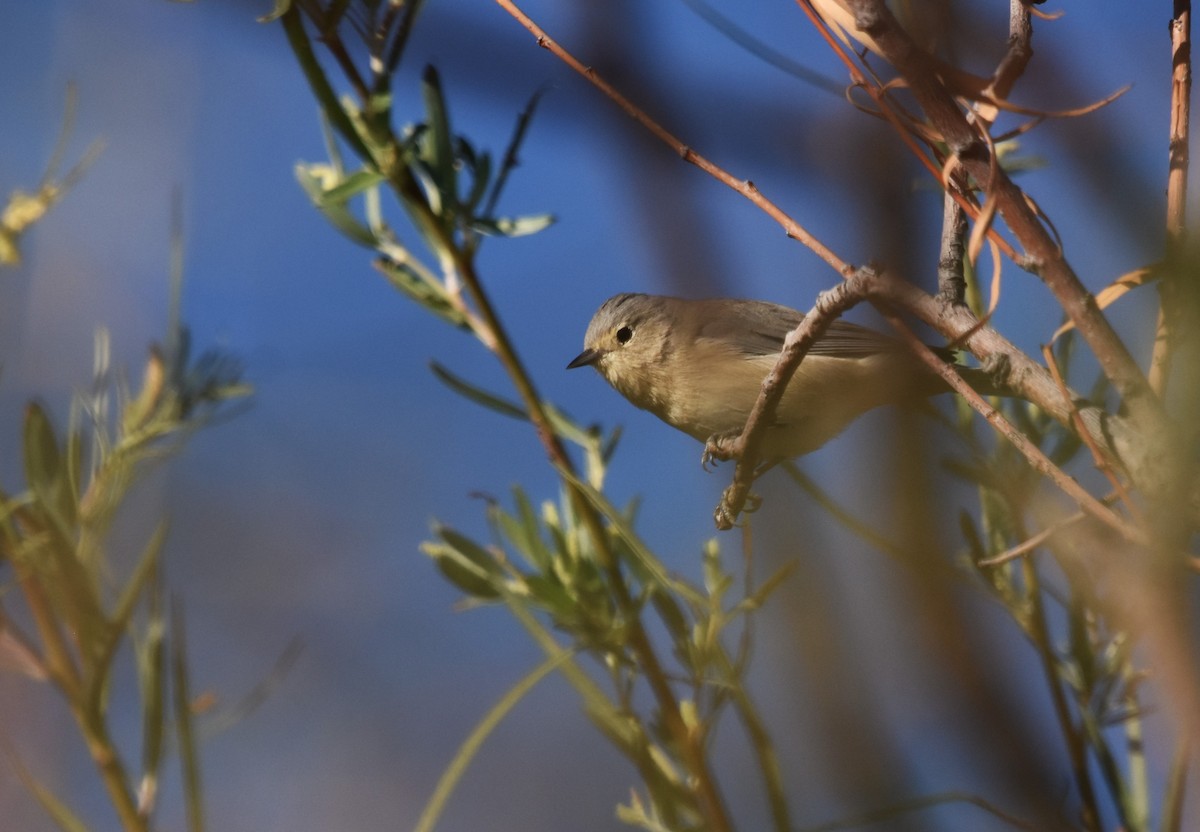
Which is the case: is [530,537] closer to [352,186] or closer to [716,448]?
[352,186]

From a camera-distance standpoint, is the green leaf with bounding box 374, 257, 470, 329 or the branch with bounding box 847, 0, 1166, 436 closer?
the branch with bounding box 847, 0, 1166, 436

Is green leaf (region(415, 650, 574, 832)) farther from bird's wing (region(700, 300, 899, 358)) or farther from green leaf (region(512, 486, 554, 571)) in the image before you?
bird's wing (region(700, 300, 899, 358))

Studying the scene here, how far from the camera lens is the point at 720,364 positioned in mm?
A: 1902

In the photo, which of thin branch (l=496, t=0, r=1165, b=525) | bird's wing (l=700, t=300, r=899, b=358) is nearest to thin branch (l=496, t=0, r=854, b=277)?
thin branch (l=496, t=0, r=1165, b=525)

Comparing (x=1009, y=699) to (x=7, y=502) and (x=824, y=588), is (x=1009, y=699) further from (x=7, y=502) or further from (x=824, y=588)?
(x=7, y=502)

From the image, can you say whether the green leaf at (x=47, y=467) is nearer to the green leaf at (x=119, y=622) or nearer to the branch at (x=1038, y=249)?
the green leaf at (x=119, y=622)

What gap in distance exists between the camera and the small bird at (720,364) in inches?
63.7

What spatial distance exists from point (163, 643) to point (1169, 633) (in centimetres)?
83

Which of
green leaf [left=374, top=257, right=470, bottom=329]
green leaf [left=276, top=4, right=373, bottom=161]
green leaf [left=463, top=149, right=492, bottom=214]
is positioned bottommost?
green leaf [left=374, top=257, right=470, bottom=329]

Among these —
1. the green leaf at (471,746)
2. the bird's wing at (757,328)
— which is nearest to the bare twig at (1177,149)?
the green leaf at (471,746)

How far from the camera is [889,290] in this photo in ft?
1.94

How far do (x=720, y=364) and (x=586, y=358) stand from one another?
10.0 inches

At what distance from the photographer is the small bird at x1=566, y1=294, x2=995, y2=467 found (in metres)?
1.62

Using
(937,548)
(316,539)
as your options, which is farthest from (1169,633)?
(316,539)
